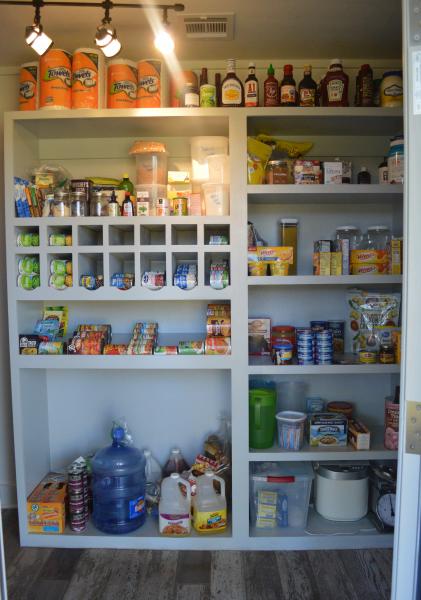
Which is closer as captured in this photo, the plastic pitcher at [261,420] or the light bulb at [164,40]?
the light bulb at [164,40]

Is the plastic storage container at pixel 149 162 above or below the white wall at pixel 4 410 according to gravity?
above

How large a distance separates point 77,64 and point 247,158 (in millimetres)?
867

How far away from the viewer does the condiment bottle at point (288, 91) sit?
1949mm

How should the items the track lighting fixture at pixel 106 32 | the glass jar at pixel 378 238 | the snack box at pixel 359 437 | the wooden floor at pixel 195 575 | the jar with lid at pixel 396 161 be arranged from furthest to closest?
the glass jar at pixel 378 238
the snack box at pixel 359 437
the jar with lid at pixel 396 161
the wooden floor at pixel 195 575
the track lighting fixture at pixel 106 32

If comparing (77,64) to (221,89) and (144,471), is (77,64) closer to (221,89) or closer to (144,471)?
(221,89)

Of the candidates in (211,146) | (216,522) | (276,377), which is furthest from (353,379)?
(211,146)

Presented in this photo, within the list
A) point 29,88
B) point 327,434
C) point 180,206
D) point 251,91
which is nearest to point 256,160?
point 251,91

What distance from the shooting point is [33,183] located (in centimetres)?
211

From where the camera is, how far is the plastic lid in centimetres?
203

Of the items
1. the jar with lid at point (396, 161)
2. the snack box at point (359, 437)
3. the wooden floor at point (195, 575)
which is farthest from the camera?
the snack box at point (359, 437)

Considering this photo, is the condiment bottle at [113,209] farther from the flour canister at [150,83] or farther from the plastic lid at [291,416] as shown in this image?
the plastic lid at [291,416]

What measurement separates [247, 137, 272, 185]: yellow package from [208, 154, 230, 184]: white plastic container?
0.33 feet

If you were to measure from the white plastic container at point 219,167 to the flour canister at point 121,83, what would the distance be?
17.6 inches

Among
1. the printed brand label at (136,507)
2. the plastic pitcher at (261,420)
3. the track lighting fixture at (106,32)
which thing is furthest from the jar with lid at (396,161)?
the printed brand label at (136,507)
